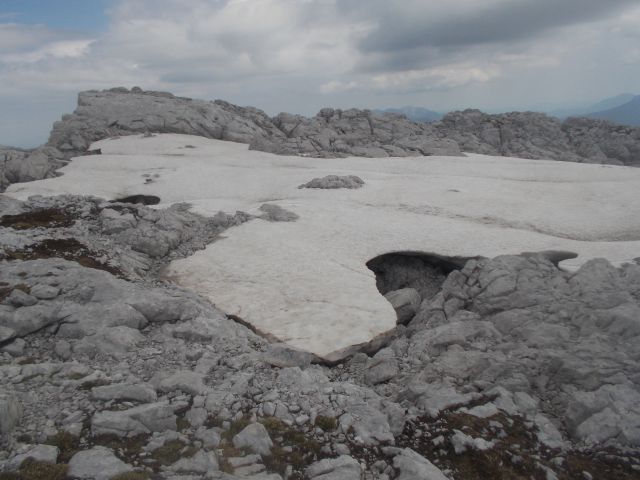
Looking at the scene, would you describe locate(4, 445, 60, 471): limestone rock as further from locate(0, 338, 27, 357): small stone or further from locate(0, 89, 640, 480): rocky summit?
locate(0, 338, 27, 357): small stone

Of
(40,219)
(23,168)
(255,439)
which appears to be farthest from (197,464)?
(23,168)

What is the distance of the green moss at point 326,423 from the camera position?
1288cm

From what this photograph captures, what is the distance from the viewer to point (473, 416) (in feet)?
47.4

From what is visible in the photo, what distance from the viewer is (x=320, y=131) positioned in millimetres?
97500

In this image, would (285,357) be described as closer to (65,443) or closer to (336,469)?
(336,469)

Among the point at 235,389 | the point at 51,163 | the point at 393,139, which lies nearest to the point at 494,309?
the point at 235,389

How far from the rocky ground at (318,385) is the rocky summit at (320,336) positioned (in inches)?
2.8

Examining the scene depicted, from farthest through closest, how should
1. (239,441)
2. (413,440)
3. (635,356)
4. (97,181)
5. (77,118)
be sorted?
(77,118) < (97,181) < (635,356) < (413,440) < (239,441)

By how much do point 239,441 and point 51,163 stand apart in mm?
60413

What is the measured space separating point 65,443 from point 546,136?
136502 mm

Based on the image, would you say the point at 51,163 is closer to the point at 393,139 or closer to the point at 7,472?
the point at 7,472

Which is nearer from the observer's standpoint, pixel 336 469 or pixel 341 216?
pixel 336 469

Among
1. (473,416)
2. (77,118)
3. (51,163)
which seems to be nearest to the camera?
(473,416)

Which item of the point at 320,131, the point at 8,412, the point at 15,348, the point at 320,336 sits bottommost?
the point at 320,336
